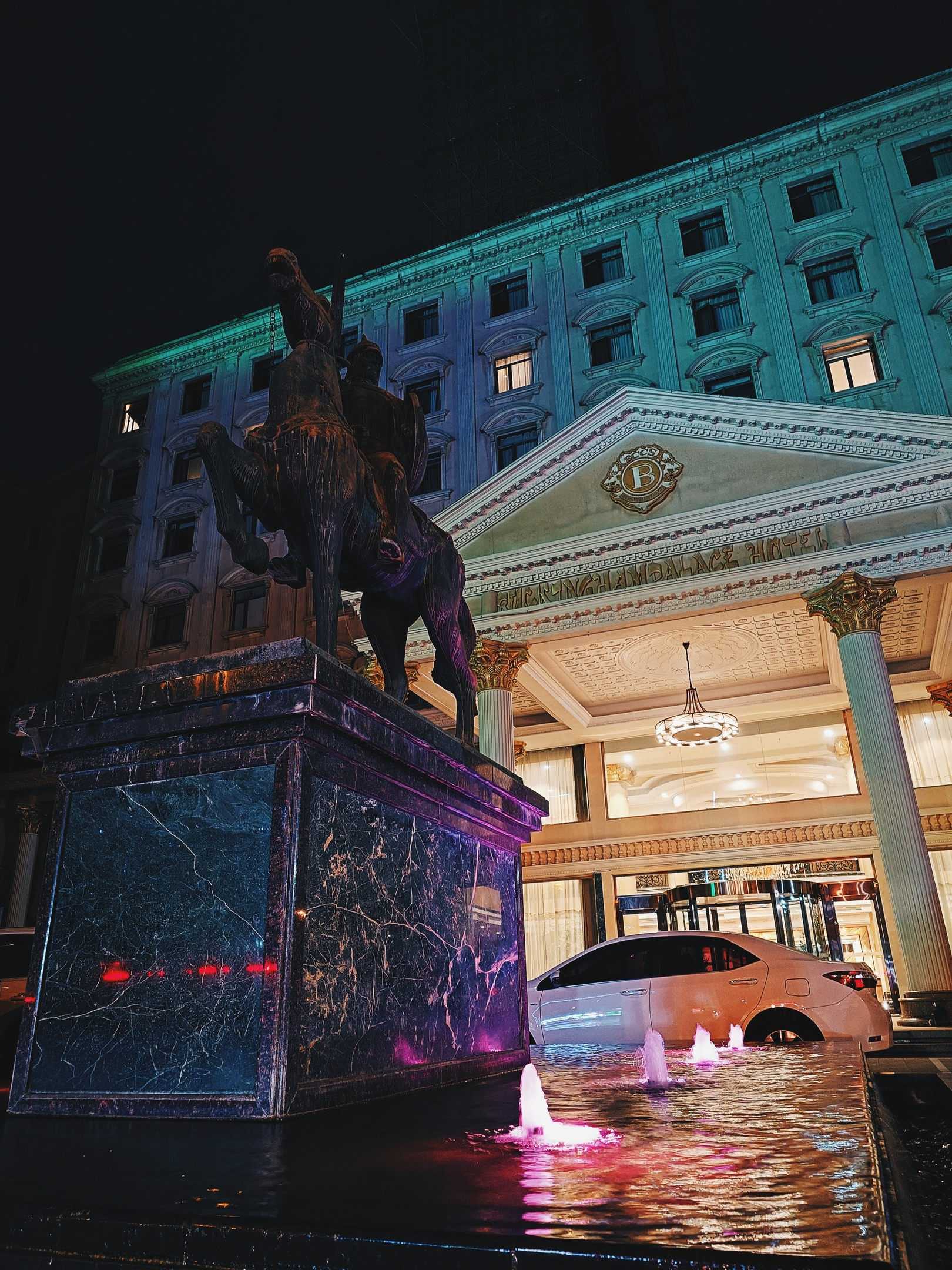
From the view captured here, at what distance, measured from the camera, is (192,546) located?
2817 centimetres

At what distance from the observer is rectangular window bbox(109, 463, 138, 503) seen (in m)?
30.4

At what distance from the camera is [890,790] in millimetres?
13414

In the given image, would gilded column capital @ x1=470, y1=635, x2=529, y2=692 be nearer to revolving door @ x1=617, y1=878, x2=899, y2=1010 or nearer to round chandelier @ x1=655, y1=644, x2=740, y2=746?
round chandelier @ x1=655, y1=644, x2=740, y2=746

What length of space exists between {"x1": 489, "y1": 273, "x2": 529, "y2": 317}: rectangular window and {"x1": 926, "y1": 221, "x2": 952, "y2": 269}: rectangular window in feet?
36.9

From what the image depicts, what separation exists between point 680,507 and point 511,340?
1247 centimetres

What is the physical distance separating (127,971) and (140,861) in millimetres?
369

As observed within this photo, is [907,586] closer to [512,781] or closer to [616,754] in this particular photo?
[616,754]

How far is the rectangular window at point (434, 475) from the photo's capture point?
84.3ft

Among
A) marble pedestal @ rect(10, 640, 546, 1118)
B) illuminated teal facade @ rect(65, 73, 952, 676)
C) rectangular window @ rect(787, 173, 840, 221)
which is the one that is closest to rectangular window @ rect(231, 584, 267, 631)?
illuminated teal facade @ rect(65, 73, 952, 676)

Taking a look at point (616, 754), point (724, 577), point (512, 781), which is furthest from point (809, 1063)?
point (616, 754)

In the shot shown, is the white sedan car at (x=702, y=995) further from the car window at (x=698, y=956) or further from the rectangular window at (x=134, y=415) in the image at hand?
the rectangular window at (x=134, y=415)

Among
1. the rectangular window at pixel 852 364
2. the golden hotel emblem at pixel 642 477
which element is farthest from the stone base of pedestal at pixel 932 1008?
the rectangular window at pixel 852 364

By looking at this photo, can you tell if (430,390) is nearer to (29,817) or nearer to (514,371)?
(514,371)

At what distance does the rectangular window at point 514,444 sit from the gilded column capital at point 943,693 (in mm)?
12313
